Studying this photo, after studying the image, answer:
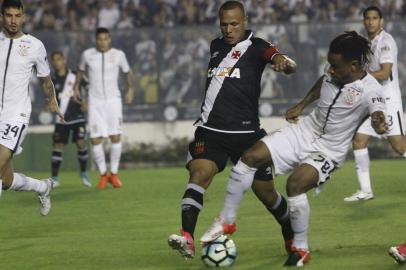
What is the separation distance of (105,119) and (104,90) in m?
0.48

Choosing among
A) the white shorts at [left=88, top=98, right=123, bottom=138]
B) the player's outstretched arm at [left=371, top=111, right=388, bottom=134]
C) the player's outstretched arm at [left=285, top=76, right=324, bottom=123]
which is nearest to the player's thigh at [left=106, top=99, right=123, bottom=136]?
the white shorts at [left=88, top=98, right=123, bottom=138]

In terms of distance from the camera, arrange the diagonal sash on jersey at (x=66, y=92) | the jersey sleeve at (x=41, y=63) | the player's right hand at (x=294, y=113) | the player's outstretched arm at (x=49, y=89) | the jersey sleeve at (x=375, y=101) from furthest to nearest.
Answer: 1. the diagonal sash on jersey at (x=66, y=92)
2. the player's outstretched arm at (x=49, y=89)
3. the jersey sleeve at (x=41, y=63)
4. the player's right hand at (x=294, y=113)
5. the jersey sleeve at (x=375, y=101)

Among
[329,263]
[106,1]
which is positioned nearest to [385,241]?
[329,263]

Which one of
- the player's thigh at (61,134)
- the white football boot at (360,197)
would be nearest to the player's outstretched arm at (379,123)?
the white football boot at (360,197)

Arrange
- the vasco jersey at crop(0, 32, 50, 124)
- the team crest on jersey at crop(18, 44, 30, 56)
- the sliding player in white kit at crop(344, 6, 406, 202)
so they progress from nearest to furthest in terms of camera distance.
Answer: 1. the vasco jersey at crop(0, 32, 50, 124)
2. the team crest on jersey at crop(18, 44, 30, 56)
3. the sliding player in white kit at crop(344, 6, 406, 202)

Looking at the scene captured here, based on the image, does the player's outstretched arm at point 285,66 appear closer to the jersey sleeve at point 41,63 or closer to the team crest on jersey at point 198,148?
the team crest on jersey at point 198,148

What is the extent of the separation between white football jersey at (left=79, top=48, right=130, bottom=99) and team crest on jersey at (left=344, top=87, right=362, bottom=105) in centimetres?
968

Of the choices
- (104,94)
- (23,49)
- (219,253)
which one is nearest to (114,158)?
(104,94)

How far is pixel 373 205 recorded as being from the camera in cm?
1470

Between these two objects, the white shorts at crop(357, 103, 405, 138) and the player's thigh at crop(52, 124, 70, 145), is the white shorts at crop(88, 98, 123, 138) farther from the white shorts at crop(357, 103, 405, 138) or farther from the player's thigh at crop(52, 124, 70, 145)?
the white shorts at crop(357, 103, 405, 138)

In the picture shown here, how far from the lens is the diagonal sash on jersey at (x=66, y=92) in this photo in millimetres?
19578

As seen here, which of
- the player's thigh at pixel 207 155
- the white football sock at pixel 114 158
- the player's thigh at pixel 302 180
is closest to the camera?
the player's thigh at pixel 302 180

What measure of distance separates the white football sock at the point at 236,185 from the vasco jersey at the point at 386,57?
16.4 feet

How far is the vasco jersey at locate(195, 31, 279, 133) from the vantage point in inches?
412
